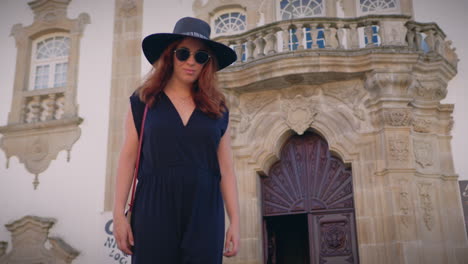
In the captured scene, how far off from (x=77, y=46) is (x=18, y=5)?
2.13 metres

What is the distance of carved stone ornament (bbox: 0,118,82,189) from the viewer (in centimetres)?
1188

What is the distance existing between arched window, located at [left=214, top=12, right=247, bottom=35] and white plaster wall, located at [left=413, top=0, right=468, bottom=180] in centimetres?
343

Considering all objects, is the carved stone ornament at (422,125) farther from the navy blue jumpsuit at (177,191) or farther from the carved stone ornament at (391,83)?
the navy blue jumpsuit at (177,191)

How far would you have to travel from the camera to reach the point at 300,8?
11.2 metres

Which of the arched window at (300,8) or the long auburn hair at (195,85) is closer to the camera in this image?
the long auburn hair at (195,85)

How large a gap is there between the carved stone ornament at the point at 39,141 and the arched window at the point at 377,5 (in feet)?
20.4

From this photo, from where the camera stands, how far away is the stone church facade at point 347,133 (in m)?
9.04

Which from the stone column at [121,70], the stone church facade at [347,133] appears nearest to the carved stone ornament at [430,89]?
the stone church facade at [347,133]

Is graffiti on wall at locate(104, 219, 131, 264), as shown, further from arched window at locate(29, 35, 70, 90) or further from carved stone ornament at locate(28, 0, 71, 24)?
carved stone ornament at locate(28, 0, 71, 24)

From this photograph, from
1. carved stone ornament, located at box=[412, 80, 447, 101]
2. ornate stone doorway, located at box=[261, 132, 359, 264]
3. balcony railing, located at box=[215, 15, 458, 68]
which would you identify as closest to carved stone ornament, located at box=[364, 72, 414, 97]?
carved stone ornament, located at box=[412, 80, 447, 101]

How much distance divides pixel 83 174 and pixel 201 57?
31.6ft

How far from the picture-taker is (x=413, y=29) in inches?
380

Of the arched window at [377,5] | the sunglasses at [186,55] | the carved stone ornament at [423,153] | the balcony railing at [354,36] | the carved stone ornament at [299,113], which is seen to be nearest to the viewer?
the sunglasses at [186,55]

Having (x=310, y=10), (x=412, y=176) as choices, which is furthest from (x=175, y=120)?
(x=310, y=10)
